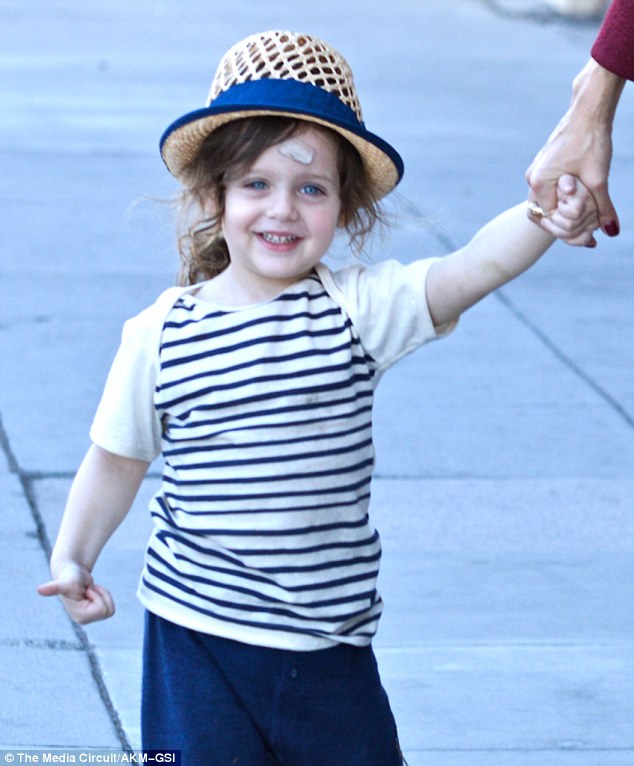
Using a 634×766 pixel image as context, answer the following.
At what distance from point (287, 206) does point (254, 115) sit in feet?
0.51

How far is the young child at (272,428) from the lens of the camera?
92.0 inches

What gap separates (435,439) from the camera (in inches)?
195

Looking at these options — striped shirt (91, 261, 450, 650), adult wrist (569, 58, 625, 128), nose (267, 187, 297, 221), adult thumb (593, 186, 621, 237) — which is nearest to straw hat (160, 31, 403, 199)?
nose (267, 187, 297, 221)

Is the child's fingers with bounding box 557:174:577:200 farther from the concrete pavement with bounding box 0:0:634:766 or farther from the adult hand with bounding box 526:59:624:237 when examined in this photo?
the concrete pavement with bounding box 0:0:634:766

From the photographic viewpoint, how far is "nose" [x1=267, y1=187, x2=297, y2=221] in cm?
236

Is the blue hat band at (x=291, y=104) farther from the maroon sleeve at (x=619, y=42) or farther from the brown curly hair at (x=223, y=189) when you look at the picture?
the maroon sleeve at (x=619, y=42)

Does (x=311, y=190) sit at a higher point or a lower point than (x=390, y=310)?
higher

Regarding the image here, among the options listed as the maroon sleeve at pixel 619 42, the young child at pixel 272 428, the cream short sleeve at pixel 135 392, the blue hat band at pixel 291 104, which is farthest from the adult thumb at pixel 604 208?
the cream short sleeve at pixel 135 392

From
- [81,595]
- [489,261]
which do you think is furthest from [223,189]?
[81,595]

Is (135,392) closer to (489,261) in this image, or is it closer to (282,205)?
(282,205)

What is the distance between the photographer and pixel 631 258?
7102 millimetres

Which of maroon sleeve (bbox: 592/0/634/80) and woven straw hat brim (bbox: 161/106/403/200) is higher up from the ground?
maroon sleeve (bbox: 592/0/634/80)

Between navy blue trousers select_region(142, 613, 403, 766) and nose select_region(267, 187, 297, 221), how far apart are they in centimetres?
66

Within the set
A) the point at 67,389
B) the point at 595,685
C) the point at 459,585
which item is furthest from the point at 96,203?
the point at 595,685
